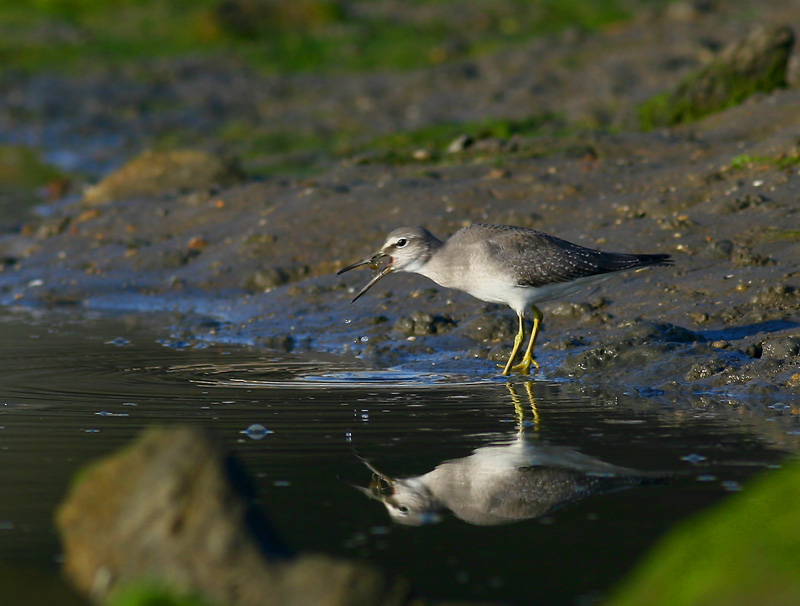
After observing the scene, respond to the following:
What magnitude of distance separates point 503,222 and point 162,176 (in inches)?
273

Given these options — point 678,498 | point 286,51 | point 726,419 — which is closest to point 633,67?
point 286,51

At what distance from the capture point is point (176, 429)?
469 cm

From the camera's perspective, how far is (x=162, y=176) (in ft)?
57.7

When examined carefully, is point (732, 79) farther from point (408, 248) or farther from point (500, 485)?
point (500, 485)

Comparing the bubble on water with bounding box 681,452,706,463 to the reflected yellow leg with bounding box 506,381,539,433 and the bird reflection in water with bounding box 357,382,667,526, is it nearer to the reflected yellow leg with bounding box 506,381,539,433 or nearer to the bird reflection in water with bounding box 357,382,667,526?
the bird reflection in water with bounding box 357,382,667,526

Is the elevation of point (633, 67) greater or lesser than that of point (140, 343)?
greater

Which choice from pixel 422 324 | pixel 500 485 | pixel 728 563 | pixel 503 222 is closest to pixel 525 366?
pixel 422 324

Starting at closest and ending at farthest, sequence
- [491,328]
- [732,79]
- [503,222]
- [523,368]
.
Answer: [523,368] < [491,328] < [503,222] < [732,79]

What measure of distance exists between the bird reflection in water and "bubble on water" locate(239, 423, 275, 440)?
0.89 metres

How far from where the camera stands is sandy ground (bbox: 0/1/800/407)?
30.6 ft

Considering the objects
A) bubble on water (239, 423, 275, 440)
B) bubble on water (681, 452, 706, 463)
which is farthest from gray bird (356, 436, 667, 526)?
bubble on water (239, 423, 275, 440)

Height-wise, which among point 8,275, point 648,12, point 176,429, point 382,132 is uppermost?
point 648,12

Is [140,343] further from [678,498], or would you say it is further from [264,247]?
[678,498]

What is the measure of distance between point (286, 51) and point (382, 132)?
934 cm
